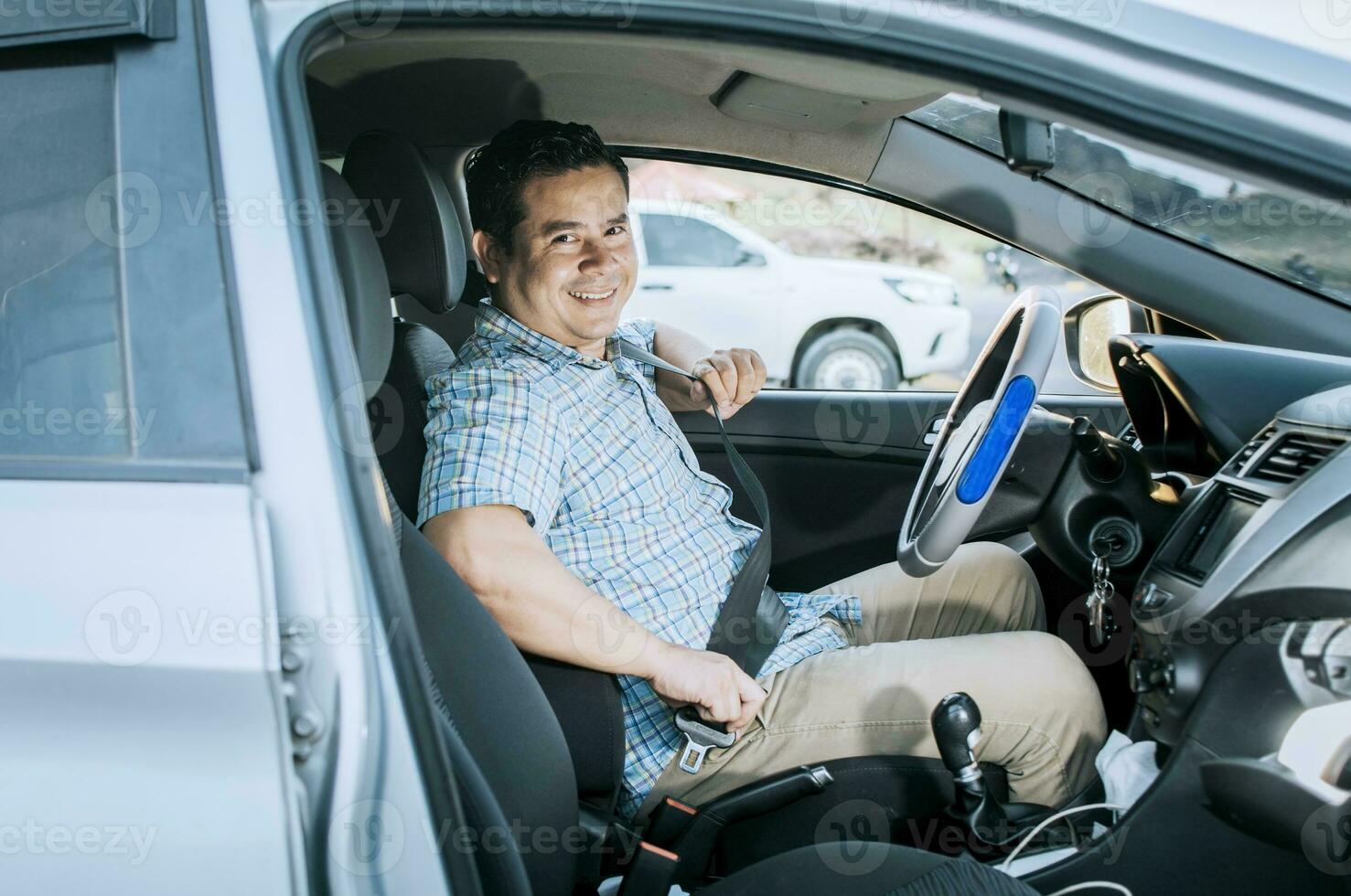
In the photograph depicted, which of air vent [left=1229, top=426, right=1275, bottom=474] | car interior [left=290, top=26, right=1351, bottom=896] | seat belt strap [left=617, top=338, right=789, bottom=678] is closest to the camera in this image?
car interior [left=290, top=26, right=1351, bottom=896]

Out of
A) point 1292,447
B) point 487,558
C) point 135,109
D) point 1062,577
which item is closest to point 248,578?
point 135,109

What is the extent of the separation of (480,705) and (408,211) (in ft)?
2.31

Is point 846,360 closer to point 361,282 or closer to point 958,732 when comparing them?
point 958,732

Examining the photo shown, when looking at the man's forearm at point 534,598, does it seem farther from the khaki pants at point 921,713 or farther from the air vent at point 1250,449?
the air vent at point 1250,449

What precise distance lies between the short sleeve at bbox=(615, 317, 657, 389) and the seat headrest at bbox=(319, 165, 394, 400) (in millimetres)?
1057

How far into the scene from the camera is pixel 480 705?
3.94 ft

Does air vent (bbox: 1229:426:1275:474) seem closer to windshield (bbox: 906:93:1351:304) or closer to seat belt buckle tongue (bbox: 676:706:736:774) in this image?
windshield (bbox: 906:93:1351:304)

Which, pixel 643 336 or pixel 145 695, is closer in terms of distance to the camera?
pixel 145 695

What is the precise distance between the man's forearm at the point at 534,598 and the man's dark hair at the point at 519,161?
64 centimetres

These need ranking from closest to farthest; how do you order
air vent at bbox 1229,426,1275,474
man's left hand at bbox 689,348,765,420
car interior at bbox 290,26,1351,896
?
→ car interior at bbox 290,26,1351,896 < air vent at bbox 1229,426,1275,474 < man's left hand at bbox 689,348,765,420

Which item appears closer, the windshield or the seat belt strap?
the windshield

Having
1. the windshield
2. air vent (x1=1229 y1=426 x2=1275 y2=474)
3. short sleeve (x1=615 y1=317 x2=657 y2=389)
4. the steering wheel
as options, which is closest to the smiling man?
short sleeve (x1=615 y1=317 x2=657 y2=389)

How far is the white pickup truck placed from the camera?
6984 mm

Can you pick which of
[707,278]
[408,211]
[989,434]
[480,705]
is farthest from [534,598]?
[707,278]
